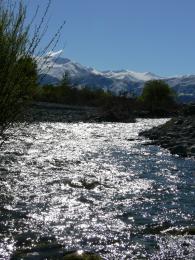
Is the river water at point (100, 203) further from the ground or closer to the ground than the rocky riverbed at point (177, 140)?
closer to the ground

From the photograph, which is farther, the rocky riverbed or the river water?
the rocky riverbed

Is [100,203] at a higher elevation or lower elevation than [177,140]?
lower

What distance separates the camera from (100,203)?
42.2 feet

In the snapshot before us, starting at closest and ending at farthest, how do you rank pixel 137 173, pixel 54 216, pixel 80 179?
pixel 54 216 < pixel 80 179 < pixel 137 173

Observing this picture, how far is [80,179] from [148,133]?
2181 centimetres

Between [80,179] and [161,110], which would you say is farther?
[161,110]

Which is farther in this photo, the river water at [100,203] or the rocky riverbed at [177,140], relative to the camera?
the rocky riverbed at [177,140]

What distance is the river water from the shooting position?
9281 millimetres

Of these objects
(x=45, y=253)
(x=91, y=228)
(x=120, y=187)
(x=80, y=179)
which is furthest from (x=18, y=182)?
(x=45, y=253)

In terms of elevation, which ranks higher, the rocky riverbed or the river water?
the rocky riverbed

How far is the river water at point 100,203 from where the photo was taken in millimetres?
9281

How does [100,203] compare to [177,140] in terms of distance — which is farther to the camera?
[177,140]

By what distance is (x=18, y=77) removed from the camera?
40.2 ft

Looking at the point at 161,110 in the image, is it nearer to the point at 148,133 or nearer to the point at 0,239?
the point at 148,133
